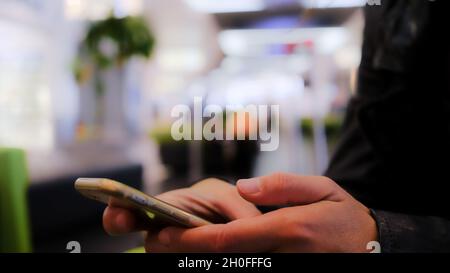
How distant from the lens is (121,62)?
2238mm

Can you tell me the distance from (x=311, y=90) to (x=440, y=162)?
248mm

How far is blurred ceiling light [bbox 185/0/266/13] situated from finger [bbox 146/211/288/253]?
1.52 feet

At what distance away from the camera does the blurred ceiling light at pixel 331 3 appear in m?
0.54

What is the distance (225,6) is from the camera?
2.32ft

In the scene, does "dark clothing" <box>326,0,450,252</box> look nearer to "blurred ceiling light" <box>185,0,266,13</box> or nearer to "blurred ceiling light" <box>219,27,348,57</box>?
"blurred ceiling light" <box>219,27,348,57</box>

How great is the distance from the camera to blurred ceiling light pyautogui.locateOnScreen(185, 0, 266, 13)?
0.69 m

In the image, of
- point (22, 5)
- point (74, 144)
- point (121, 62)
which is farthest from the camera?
point (121, 62)

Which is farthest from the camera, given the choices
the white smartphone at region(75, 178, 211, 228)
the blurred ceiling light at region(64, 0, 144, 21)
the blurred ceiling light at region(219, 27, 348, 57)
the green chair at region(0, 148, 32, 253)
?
the blurred ceiling light at region(64, 0, 144, 21)

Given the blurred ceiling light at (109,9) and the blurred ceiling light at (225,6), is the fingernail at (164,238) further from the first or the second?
the blurred ceiling light at (109,9)

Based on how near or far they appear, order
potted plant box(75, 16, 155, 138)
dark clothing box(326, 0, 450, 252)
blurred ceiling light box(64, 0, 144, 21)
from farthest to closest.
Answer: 1. potted plant box(75, 16, 155, 138)
2. blurred ceiling light box(64, 0, 144, 21)
3. dark clothing box(326, 0, 450, 252)

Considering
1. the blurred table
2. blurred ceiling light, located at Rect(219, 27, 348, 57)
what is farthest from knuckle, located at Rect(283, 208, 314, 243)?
blurred ceiling light, located at Rect(219, 27, 348, 57)
